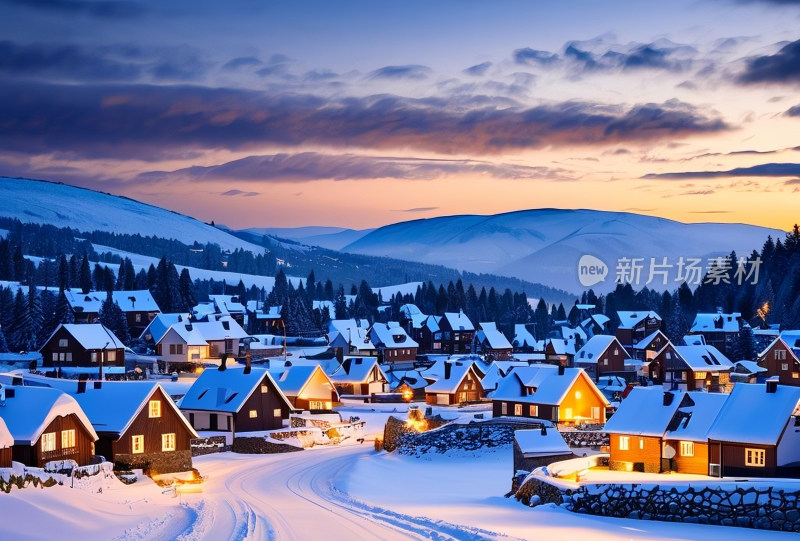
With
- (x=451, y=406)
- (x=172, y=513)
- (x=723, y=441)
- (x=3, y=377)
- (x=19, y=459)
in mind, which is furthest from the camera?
(x=451, y=406)

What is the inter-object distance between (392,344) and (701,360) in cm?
4324

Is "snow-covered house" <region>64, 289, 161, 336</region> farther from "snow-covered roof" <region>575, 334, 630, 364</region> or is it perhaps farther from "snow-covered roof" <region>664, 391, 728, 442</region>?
"snow-covered roof" <region>664, 391, 728, 442</region>

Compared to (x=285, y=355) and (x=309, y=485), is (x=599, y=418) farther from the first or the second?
(x=285, y=355)

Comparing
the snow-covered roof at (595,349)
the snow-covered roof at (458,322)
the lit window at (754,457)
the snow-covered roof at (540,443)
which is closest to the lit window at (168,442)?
the snow-covered roof at (540,443)

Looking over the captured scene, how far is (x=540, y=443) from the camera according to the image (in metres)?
46.2

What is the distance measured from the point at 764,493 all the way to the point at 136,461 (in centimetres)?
3032

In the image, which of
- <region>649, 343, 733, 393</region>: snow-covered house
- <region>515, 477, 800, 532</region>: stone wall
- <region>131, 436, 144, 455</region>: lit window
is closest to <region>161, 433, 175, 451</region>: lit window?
<region>131, 436, 144, 455</region>: lit window

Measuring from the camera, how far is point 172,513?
30750 millimetres

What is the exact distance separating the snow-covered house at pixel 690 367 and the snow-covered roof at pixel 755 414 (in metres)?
54.7

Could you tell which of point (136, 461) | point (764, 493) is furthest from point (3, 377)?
point (764, 493)

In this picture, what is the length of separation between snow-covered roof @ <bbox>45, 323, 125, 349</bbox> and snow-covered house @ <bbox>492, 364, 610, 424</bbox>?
4148 cm

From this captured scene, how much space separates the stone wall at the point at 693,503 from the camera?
27297 mm

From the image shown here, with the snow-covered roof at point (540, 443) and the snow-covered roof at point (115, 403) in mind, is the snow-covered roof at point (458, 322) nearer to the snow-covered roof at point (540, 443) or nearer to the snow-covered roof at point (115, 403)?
the snow-covered roof at point (540, 443)

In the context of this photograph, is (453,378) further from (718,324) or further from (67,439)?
(718,324)
